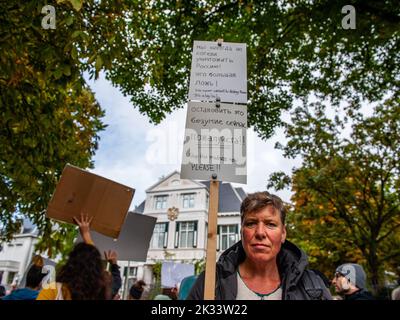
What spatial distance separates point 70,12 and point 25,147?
2.42m

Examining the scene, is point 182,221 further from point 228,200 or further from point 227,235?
point 228,200

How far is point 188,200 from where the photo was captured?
34312mm

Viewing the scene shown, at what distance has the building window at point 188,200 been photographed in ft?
111

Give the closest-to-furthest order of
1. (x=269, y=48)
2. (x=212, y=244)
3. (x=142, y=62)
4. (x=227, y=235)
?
1. (x=212, y=244)
2. (x=142, y=62)
3. (x=269, y=48)
4. (x=227, y=235)

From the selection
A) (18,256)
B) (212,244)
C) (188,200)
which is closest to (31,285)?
(212,244)

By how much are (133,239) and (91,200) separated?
2.18 meters

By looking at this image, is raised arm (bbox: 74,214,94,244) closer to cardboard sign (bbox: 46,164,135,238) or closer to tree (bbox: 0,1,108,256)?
cardboard sign (bbox: 46,164,135,238)

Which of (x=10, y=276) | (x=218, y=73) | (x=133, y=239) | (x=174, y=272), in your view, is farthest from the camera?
(x=10, y=276)

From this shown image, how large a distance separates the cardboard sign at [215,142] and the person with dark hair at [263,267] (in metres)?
0.33

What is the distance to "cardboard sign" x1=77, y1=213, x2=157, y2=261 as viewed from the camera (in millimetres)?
4867

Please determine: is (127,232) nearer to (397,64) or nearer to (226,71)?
(226,71)

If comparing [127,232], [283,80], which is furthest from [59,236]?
[283,80]

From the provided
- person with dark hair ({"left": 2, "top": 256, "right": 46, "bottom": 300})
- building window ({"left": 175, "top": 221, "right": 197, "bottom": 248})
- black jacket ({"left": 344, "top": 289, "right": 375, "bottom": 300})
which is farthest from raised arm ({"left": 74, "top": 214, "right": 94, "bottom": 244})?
building window ({"left": 175, "top": 221, "right": 197, "bottom": 248})

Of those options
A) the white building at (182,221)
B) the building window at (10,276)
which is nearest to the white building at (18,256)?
the building window at (10,276)
